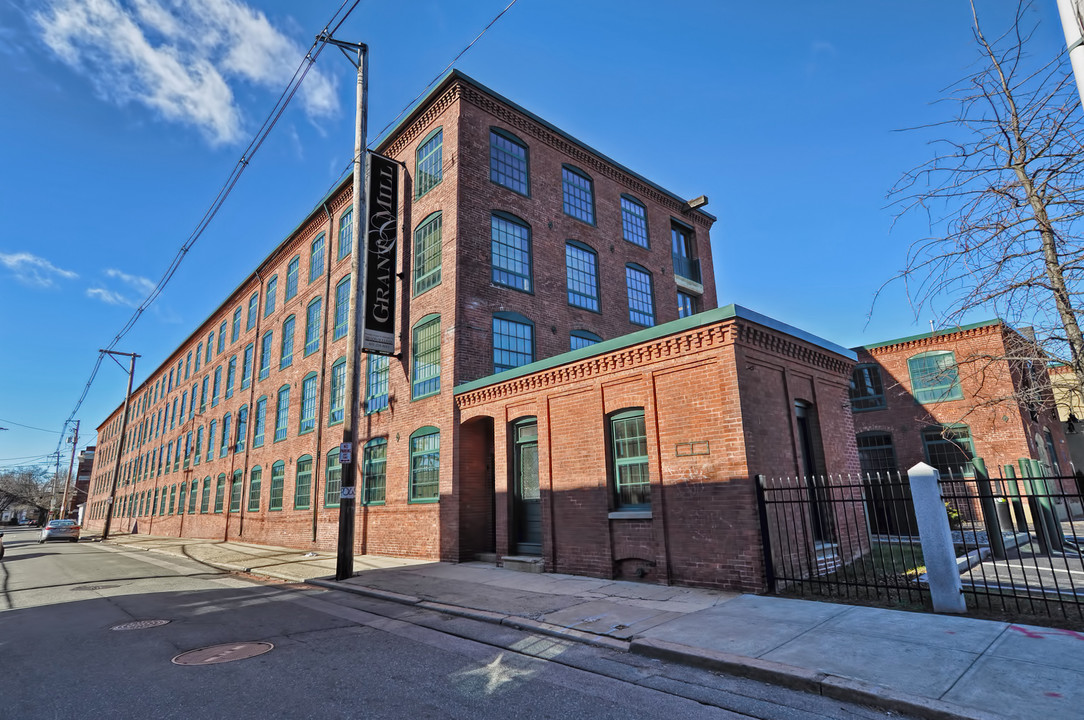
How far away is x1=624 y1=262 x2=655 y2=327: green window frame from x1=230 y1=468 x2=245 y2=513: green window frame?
21326mm

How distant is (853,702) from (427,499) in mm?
12417

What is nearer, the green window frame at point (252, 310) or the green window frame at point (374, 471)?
the green window frame at point (374, 471)

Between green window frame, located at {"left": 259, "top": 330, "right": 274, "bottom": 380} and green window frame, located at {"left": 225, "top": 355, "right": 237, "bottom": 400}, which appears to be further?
green window frame, located at {"left": 225, "top": 355, "right": 237, "bottom": 400}

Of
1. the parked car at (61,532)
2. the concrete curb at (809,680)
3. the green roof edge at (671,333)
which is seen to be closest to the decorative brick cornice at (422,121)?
the green roof edge at (671,333)

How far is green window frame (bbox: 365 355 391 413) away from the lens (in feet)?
60.4

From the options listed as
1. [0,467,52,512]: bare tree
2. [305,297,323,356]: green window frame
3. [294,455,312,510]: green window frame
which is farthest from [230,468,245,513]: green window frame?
[0,467,52,512]: bare tree

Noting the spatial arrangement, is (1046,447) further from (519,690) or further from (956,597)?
(519,690)

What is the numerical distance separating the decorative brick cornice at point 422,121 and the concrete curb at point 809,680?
54.0ft

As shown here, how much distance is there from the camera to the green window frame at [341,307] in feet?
71.3

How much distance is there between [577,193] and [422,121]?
616 centimetres

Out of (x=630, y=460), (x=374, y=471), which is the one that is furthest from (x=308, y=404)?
(x=630, y=460)

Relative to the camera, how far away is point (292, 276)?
27.2 metres

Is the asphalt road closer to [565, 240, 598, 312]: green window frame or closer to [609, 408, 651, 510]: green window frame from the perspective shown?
[609, 408, 651, 510]: green window frame

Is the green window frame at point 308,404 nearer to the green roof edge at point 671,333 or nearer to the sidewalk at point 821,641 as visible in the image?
the green roof edge at point 671,333
